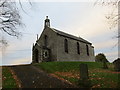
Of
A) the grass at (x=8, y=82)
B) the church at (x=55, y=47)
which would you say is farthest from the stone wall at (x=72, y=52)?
the grass at (x=8, y=82)

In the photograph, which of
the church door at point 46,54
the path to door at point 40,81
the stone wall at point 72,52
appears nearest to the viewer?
the path to door at point 40,81

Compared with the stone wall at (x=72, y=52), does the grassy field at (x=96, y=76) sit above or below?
below

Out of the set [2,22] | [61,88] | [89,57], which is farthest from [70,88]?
[89,57]

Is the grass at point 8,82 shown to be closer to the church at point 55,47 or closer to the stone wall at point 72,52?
the church at point 55,47

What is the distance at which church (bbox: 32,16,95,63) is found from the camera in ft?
111

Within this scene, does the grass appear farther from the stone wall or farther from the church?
the stone wall

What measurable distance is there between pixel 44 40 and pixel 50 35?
7.88 ft

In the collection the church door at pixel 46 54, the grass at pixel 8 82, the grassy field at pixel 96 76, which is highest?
the church door at pixel 46 54

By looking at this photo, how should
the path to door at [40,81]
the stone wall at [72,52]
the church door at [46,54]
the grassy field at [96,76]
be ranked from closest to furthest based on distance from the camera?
the grassy field at [96,76]
the path to door at [40,81]
the stone wall at [72,52]
the church door at [46,54]

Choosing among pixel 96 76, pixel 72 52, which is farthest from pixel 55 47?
pixel 96 76

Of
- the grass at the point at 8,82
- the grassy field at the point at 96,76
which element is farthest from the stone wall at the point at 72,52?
the grass at the point at 8,82

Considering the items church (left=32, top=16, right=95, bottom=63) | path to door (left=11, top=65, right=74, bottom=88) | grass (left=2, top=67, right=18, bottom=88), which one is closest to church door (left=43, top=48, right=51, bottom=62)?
church (left=32, top=16, right=95, bottom=63)

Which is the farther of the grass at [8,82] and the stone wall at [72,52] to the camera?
the stone wall at [72,52]

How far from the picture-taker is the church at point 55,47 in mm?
33781
